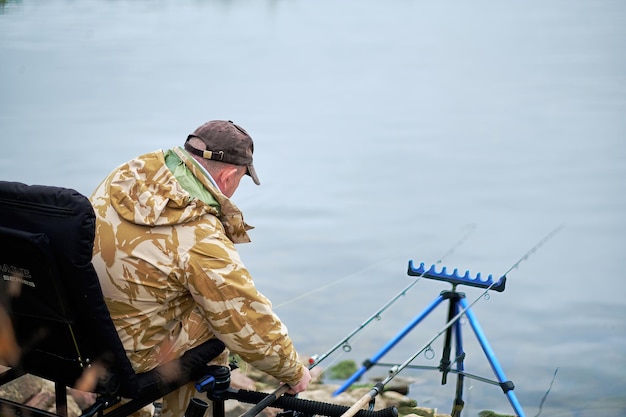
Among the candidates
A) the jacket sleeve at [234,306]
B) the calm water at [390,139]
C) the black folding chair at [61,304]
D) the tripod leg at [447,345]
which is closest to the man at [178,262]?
the jacket sleeve at [234,306]

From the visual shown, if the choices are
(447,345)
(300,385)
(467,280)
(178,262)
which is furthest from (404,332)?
(178,262)

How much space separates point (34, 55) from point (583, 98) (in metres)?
6.76

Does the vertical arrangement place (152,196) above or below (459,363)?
above

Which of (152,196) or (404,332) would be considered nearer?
(152,196)

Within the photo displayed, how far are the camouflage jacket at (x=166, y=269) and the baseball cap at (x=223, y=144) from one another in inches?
3.2

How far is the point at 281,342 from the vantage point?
7.73ft

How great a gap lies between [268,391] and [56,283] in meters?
1.97

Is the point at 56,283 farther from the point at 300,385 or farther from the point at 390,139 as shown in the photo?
the point at 390,139

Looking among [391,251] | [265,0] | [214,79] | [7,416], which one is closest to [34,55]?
[214,79]

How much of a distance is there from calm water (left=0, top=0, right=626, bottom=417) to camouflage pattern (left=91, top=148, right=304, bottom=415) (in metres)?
2.49

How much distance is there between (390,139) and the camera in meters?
9.80

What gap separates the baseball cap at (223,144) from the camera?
244 cm

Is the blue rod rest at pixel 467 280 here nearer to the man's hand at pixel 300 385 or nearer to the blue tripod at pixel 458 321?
the blue tripod at pixel 458 321

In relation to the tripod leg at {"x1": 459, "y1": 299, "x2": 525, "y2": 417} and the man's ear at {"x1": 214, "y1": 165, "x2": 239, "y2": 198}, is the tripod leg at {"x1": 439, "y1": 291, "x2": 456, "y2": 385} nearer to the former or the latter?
the tripod leg at {"x1": 459, "y1": 299, "x2": 525, "y2": 417}
